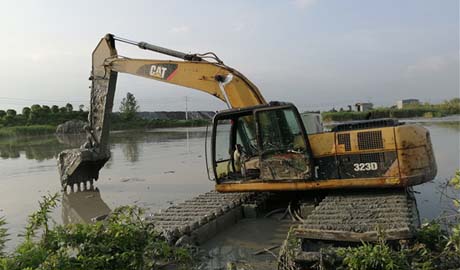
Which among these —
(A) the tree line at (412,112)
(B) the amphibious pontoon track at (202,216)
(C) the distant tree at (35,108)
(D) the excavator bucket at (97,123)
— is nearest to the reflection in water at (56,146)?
(D) the excavator bucket at (97,123)

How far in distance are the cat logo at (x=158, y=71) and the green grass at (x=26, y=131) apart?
34811 mm

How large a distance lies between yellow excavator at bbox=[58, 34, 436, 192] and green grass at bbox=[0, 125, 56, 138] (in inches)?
1408

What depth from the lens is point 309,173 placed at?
20.1 ft

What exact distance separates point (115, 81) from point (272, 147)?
5319 millimetres

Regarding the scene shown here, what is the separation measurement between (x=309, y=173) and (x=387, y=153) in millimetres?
1105

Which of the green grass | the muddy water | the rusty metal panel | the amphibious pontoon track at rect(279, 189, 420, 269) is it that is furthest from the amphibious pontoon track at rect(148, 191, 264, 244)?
the green grass

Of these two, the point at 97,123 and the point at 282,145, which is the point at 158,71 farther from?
the point at 282,145

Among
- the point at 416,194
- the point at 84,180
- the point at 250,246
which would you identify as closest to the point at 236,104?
the point at 250,246

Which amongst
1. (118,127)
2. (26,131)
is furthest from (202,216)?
(118,127)

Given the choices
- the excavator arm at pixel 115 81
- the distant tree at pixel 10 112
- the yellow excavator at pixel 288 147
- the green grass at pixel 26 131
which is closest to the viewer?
the yellow excavator at pixel 288 147

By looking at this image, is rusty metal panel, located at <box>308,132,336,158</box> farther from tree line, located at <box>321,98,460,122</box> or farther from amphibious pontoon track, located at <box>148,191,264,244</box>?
tree line, located at <box>321,98,460,122</box>

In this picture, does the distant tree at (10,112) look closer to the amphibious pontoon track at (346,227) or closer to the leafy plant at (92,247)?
the leafy plant at (92,247)

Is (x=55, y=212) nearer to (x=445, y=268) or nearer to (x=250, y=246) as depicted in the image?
(x=250, y=246)

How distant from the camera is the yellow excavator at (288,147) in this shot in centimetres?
582
